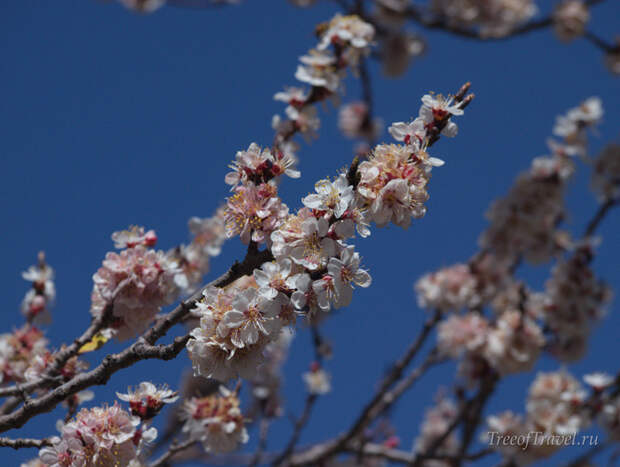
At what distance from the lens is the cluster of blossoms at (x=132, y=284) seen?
106 inches

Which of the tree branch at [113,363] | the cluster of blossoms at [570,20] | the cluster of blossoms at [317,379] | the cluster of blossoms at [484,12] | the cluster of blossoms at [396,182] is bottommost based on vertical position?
the tree branch at [113,363]

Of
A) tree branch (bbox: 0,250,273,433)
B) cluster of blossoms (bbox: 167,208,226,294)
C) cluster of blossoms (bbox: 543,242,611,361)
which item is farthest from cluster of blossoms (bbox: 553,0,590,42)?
tree branch (bbox: 0,250,273,433)

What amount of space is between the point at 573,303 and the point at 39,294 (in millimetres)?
4700

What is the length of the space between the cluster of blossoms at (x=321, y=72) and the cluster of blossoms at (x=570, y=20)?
5215 millimetres

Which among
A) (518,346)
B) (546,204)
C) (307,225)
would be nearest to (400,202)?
(307,225)

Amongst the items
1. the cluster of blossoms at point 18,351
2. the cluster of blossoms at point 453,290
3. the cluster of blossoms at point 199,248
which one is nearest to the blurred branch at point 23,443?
the cluster of blossoms at point 18,351

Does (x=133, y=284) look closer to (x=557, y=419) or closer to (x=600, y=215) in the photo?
(x=557, y=419)

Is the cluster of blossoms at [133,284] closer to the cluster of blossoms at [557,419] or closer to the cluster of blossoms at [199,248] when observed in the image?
the cluster of blossoms at [199,248]

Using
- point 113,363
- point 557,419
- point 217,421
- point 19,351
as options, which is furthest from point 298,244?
point 557,419

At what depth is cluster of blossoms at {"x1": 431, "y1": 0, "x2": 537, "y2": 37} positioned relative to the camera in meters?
8.80

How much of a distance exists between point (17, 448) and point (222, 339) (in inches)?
33.7

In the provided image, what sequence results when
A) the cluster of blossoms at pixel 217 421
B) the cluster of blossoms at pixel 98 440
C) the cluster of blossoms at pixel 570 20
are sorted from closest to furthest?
the cluster of blossoms at pixel 98 440 < the cluster of blossoms at pixel 217 421 < the cluster of blossoms at pixel 570 20

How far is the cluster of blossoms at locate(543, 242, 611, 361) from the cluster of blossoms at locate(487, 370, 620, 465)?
508 millimetres

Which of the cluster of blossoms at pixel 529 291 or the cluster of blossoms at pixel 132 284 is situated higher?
the cluster of blossoms at pixel 529 291
